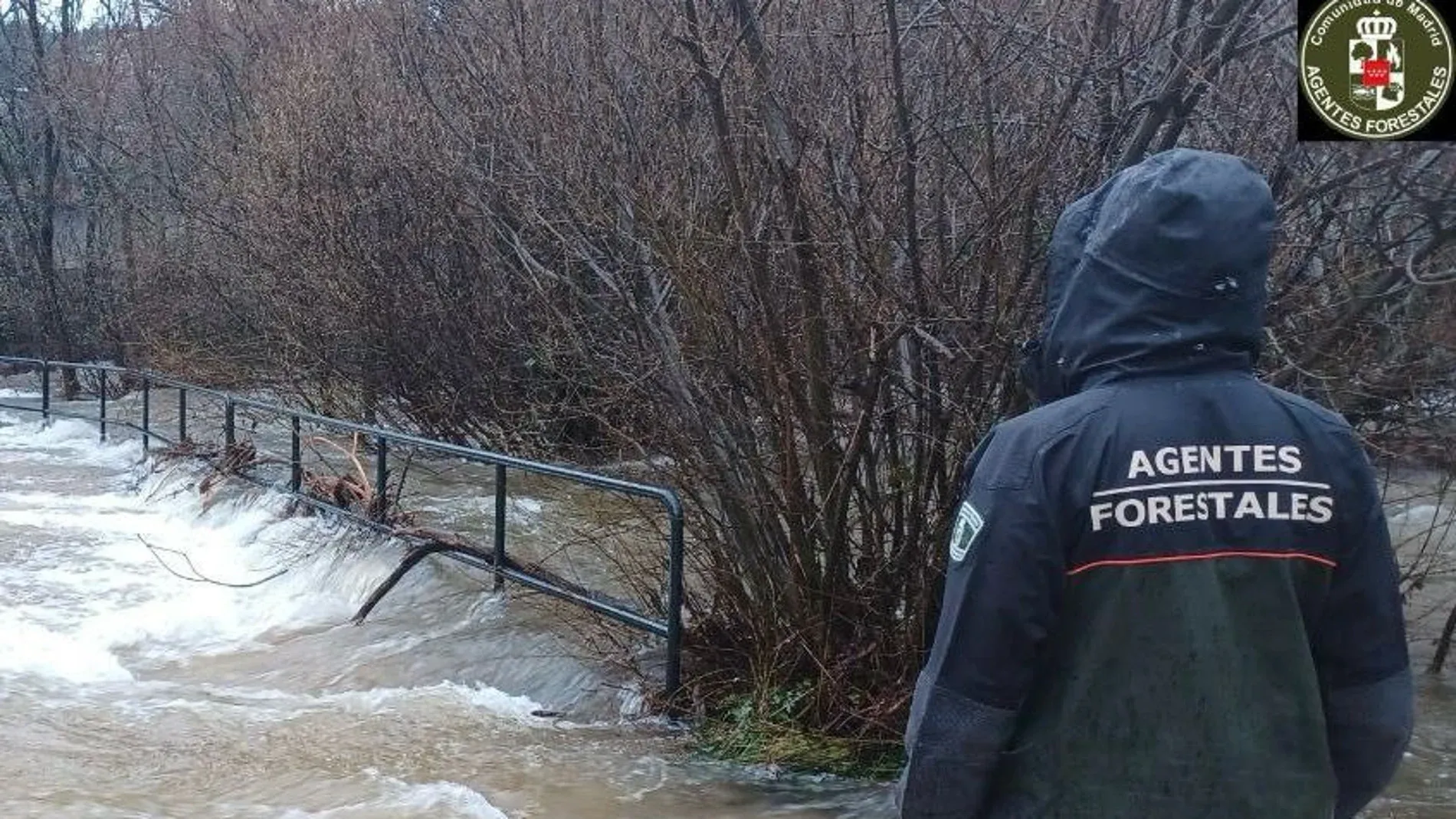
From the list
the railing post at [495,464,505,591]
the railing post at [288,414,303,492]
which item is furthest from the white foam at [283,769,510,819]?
the railing post at [288,414,303,492]

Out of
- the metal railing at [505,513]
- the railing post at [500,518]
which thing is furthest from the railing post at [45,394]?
the railing post at [500,518]

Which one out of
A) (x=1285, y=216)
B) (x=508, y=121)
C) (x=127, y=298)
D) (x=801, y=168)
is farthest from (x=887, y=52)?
(x=127, y=298)

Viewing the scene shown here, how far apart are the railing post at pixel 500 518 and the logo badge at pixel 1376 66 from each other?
4.73 m

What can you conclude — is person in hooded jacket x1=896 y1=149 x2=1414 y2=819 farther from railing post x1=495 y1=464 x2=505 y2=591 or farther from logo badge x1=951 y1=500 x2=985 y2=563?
railing post x1=495 y1=464 x2=505 y2=591

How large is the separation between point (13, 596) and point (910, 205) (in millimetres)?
7374

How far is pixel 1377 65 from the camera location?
6.13 metres

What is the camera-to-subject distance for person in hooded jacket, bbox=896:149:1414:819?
2418 mm

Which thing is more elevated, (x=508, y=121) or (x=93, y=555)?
(x=508, y=121)

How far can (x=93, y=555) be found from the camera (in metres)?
11.9

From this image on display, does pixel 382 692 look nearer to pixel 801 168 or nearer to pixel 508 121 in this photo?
pixel 801 168

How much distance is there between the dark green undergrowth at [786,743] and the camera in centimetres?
663

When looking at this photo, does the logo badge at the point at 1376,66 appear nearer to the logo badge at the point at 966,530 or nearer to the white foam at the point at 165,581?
the logo badge at the point at 966,530

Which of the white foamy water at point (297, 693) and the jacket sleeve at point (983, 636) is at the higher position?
the jacket sleeve at point (983, 636)

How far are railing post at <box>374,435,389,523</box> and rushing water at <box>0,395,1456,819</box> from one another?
279 millimetres
